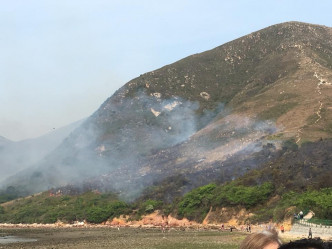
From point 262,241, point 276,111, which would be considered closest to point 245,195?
point 276,111

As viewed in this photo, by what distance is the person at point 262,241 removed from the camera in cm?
321

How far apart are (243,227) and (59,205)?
60.9 meters

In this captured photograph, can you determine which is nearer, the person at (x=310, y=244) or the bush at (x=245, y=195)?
the person at (x=310, y=244)

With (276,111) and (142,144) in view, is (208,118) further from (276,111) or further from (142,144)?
(276,111)

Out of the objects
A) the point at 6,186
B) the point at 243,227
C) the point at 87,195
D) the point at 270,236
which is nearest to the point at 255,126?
the point at 87,195

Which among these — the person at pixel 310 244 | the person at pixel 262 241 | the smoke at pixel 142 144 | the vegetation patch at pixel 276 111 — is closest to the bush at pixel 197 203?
the smoke at pixel 142 144

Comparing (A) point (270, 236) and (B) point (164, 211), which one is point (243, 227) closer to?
(B) point (164, 211)

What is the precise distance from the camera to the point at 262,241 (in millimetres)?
3219

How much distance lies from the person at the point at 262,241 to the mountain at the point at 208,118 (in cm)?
8687

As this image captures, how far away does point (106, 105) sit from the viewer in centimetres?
17925

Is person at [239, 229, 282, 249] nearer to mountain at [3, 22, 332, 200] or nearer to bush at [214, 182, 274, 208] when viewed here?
bush at [214, 182, 274, 208]

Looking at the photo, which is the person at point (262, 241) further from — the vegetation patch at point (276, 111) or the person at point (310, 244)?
the vegetation patch at point (276, 111)

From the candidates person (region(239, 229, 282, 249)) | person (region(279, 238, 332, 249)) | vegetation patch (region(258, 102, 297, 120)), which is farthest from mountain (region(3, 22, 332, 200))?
person (region(279, 238, 332, 249))

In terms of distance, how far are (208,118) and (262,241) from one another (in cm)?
15455
